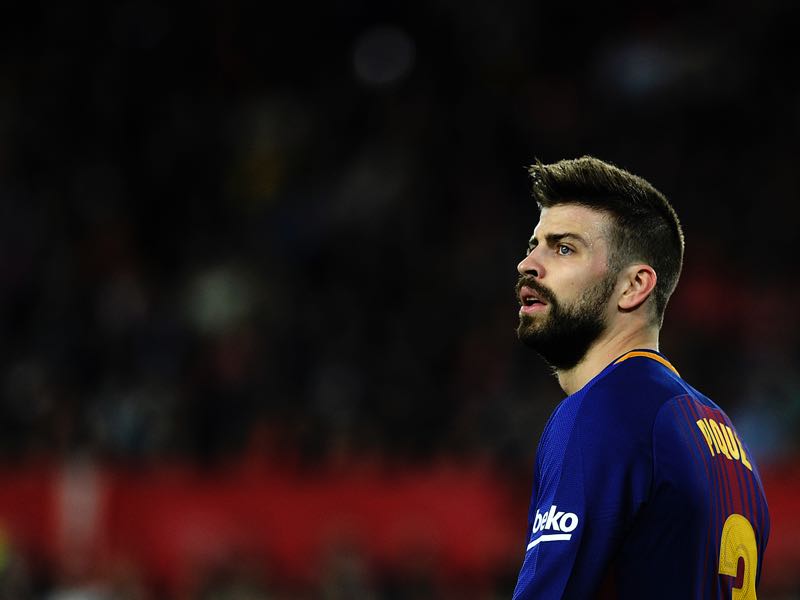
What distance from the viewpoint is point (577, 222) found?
3676mm

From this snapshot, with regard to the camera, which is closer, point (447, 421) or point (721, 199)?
point (447, 421)

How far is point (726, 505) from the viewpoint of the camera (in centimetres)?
339

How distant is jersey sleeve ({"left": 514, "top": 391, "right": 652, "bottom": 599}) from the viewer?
320 cm

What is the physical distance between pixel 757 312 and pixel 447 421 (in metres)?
3.07

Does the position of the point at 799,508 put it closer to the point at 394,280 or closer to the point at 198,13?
the point at 394,280

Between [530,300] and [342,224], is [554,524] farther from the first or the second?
[342,224]

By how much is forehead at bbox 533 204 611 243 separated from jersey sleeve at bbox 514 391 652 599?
57 centimetres

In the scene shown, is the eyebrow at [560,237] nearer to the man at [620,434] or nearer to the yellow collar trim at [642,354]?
the man at [620,434]

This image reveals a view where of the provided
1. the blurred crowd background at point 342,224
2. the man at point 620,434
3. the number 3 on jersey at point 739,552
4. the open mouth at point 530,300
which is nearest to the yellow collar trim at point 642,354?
the man at point 620,434

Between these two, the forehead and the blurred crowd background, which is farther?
the blurred crowd background

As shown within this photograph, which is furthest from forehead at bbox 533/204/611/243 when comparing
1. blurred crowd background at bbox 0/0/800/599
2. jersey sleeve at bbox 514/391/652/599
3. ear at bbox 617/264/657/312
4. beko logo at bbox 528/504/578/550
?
blurred crowd background at bbox 0/0/800/599

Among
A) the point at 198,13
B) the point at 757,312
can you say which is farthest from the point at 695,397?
the point at 198,13

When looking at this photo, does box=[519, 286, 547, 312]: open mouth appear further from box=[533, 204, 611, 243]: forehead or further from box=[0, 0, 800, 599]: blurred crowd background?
box=[0, 0, 800, 599]: blurred crowd background

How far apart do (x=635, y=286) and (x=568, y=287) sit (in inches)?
7.3
